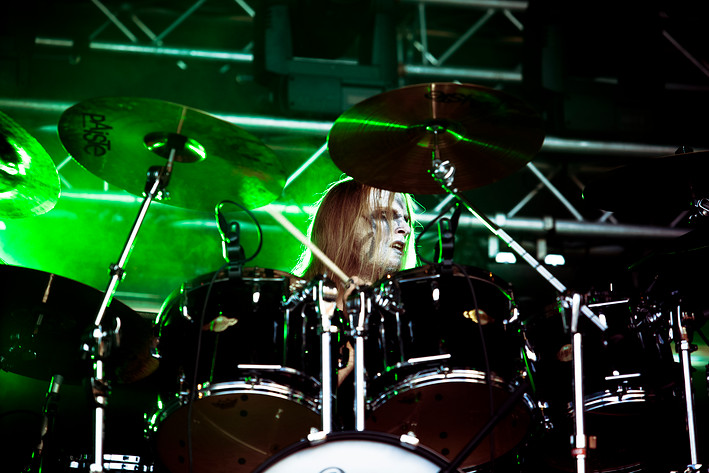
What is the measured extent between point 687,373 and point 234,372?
58.8 inches

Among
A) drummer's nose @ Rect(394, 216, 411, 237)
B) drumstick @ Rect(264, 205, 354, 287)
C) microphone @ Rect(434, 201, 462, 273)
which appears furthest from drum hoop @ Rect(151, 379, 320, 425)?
drummer's nose @ Rect(394, 216, 411, 237)

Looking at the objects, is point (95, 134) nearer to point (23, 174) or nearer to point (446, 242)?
point (23, 174)

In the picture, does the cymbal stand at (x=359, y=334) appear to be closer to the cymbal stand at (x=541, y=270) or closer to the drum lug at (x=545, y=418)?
the cymbal stand at (x=541, y=270)

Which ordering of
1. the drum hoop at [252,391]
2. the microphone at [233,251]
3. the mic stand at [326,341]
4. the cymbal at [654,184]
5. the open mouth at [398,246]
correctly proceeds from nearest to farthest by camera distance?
the mic stand at [326,341], the drum hoop at [252,391], the microphone at [233,251], the cymbal at [654,184], the open mouth at [398,246]

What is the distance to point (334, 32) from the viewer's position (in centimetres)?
436

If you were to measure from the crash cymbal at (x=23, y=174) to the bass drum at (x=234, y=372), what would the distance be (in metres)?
0.74

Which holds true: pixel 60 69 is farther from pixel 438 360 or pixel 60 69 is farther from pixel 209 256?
pixel 438 360

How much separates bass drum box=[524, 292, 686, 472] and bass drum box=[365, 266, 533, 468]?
0.28 metres

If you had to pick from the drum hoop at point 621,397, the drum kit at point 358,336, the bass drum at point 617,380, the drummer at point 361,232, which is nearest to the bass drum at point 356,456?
the drum kit at point 358,336

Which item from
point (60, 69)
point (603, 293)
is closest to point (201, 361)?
point (603, 293)

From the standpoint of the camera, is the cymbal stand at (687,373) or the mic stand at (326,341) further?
the cymbal stand at (687,373)

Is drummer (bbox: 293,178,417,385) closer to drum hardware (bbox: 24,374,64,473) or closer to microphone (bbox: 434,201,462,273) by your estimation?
microphone (bbox: 434,201,462,273)

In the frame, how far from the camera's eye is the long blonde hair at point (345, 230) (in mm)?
3447

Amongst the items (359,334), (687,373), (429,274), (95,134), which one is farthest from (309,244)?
(687,373)
